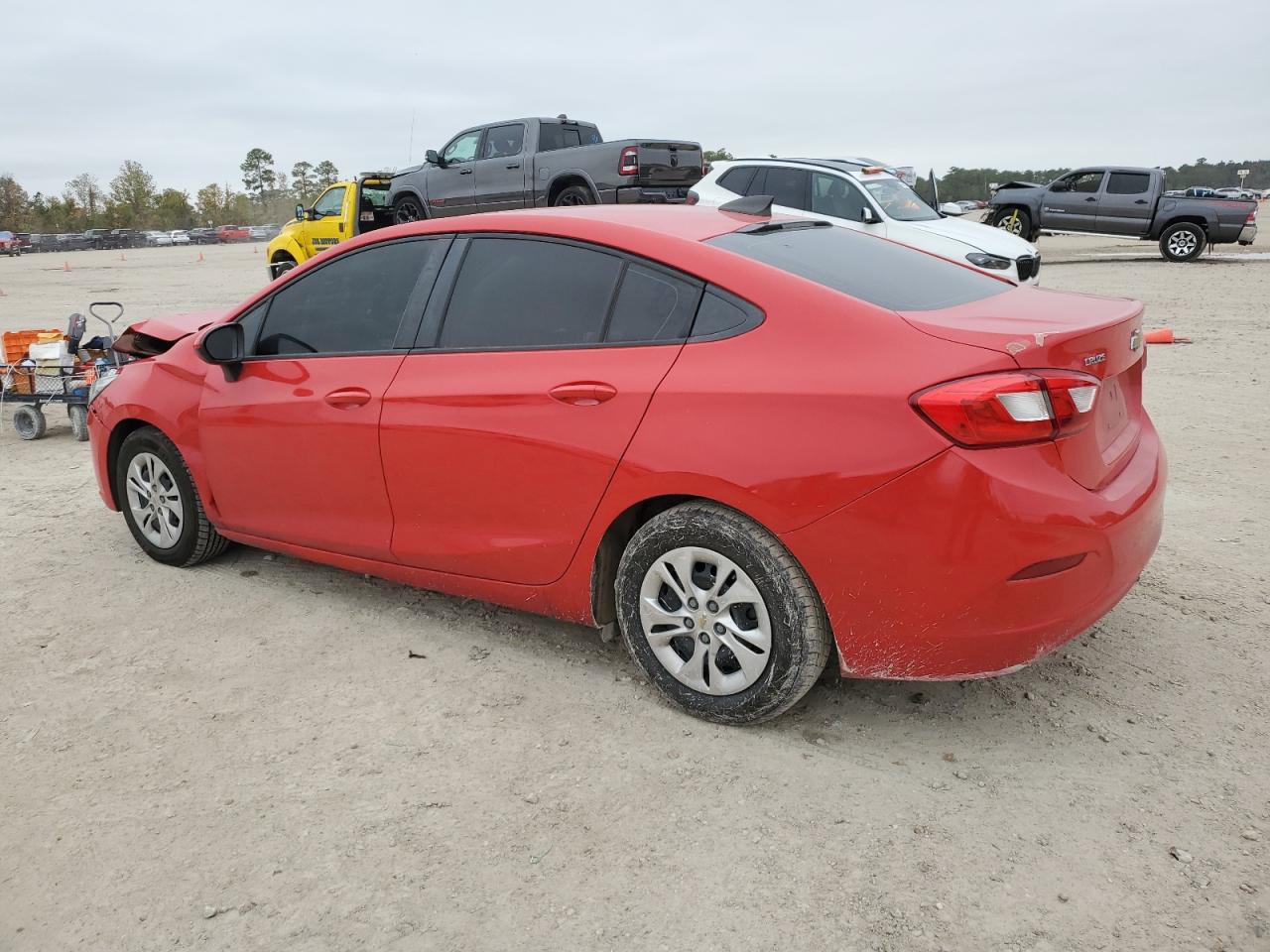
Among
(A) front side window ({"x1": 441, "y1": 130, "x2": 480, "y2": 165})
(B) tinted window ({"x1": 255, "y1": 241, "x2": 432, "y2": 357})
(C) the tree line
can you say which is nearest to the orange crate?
(B) tinted window ({"x1": 255, "y1": 241, "x2": 432, "y2": 357})

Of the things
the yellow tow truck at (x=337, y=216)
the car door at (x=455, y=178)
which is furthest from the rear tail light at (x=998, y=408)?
the yellow tow truck at (x=337, y=216)

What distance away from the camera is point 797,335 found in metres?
3.01

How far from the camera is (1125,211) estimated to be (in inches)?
840

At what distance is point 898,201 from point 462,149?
7.07m

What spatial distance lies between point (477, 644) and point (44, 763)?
1461 millimetres

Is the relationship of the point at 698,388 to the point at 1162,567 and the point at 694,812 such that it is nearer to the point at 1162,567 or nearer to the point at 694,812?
the point at 694,812

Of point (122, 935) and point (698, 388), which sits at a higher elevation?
point (698, 388)

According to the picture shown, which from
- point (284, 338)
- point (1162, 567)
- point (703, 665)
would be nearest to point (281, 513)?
point (284, 338)

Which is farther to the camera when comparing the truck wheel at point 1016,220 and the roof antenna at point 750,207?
the truck wheel at point 1016,220

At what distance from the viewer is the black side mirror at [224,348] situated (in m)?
4.31

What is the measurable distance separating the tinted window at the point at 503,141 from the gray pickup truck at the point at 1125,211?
40.5ft

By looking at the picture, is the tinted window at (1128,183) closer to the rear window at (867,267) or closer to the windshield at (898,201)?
the windshield at (898,201)

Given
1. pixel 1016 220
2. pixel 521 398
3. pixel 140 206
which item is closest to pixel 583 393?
pixel 521 398

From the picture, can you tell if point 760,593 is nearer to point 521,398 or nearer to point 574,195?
point 521,398
